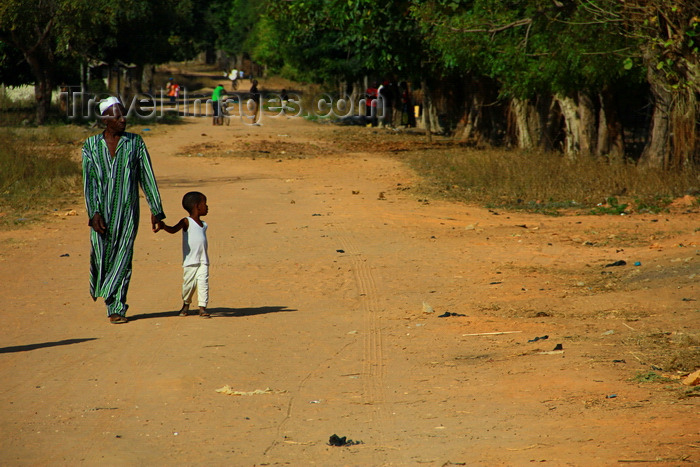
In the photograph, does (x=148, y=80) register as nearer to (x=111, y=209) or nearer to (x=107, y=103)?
(x=107, y=103)

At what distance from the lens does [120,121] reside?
23.4 ft

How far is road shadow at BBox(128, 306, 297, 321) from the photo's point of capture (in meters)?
7.66

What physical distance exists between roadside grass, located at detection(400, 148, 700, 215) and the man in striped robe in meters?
8.92

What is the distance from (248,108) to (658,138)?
27.2m

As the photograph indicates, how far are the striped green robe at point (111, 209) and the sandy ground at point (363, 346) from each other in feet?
1.37

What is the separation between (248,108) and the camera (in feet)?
139

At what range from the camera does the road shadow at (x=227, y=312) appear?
7.66 meters

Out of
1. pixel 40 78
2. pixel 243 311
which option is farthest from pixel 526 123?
pixel 243 311

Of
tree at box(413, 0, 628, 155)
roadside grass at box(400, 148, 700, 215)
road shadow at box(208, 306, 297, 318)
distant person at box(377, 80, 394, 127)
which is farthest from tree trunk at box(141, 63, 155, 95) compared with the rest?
road shadow at box(208, 306, 297, 318)

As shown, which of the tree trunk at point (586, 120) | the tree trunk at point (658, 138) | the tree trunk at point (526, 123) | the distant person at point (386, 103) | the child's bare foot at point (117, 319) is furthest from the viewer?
the distant person at point (386, 103)

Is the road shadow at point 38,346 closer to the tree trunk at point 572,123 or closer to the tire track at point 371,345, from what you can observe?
the tire track at point 371,345

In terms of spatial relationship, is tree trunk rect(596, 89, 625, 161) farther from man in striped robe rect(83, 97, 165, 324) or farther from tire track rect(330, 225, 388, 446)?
man in striped robe rect(83, 97, 165, 324)

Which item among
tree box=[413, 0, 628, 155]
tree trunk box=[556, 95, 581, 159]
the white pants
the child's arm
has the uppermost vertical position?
tree box=[413, 0, 628, 155]

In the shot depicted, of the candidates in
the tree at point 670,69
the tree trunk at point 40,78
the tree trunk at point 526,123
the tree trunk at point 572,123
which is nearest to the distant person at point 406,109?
the tree trunk at point 526,123
